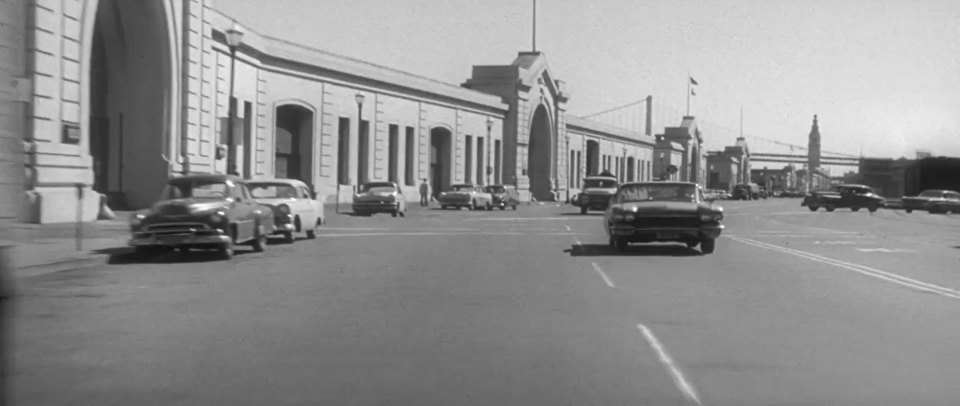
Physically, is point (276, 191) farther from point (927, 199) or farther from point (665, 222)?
point (927, 199)

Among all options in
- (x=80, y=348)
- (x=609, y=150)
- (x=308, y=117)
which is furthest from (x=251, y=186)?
(x=609, y=150)

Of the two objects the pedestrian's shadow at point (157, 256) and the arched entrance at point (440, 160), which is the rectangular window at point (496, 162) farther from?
the pedestrian's shadow at point (157, 256)

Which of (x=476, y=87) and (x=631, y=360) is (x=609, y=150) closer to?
(x=476, y=87)

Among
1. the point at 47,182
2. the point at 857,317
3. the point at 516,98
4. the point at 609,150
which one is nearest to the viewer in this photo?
the point at 857,317

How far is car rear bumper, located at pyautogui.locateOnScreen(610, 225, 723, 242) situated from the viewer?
20.9 meters

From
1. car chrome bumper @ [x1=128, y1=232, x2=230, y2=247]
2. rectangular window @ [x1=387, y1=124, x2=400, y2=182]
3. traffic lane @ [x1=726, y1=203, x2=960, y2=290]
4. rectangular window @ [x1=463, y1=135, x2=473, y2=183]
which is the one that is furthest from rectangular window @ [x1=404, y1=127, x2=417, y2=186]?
car chrome bumper @ [x1=128, y1=232, x2=230, y2=247]

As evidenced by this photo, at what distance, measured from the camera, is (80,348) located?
920cm

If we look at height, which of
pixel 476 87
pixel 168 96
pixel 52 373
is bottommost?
pixel 52 373

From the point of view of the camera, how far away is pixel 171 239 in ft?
62.3

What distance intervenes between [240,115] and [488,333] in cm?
3842

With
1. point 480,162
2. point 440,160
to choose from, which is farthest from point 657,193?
point 480,162

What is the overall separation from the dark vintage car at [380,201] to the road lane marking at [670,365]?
34.5m

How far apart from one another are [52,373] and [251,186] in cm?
1822

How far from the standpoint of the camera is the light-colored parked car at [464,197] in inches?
2238
